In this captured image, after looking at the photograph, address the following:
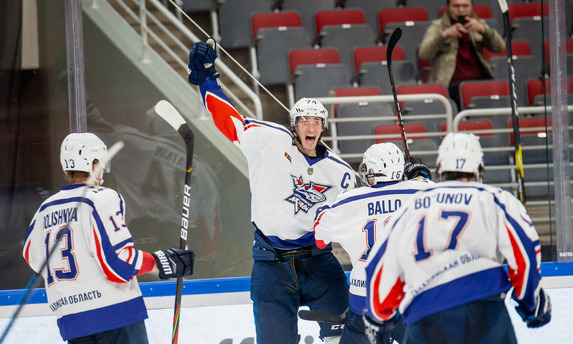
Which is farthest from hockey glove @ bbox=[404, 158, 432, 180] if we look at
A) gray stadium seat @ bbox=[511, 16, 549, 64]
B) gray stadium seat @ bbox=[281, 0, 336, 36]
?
gray stadium seat @ bbox=[511, 16, 549, 64]

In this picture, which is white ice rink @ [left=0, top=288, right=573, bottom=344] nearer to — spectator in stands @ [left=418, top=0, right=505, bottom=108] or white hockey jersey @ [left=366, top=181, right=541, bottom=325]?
white hockey jersey @ [left=366, top=181, right=541, bottom=325]

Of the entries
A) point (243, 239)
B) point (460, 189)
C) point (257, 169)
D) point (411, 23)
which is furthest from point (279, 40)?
point (460, 189)

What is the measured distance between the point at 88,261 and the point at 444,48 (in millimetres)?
3268

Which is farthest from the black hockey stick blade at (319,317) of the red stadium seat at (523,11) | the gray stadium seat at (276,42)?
the red stadium seat at (523,11)

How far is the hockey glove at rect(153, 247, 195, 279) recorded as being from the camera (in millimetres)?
2590

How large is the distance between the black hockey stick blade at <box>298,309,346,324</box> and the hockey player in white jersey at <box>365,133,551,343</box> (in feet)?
2.66

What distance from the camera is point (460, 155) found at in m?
2.14

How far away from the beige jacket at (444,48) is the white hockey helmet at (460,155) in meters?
2.94

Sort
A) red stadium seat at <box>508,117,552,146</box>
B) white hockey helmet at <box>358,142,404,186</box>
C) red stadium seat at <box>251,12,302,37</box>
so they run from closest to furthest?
white hockey helmet at <box>358,142,404,186</box> < red stadium seat at <box>508,117,552,146</box> < red stadium seat at <box>251,12,302,37</box>

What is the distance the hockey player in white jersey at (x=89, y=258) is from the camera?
240 cm

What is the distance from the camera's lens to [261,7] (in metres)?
5.09

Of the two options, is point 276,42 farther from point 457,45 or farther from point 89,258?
point 89,258

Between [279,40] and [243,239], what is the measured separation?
1565 millimetres

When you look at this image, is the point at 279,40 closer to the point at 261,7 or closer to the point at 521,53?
the point at 261,7
